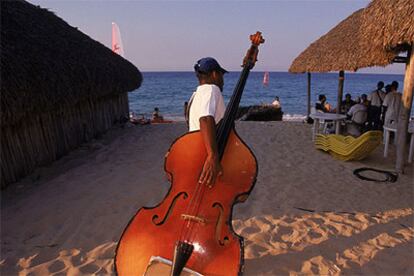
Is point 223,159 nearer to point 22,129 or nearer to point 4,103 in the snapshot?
point 4,103

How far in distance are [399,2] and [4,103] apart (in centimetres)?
607

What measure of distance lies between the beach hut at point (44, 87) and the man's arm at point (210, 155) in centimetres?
365

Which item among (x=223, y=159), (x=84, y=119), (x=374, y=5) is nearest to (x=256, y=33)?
(x=223, y=159)

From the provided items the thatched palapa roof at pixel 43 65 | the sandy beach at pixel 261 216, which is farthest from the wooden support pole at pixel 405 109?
the thatched palapa roof at pixel 43 65

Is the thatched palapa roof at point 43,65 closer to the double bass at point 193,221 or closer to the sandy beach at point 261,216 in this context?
the sandy beach at point 261,216

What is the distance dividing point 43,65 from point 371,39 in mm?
5926

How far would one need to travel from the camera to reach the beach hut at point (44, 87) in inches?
176

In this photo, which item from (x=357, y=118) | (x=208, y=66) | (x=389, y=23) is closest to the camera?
(x=208, y=66)

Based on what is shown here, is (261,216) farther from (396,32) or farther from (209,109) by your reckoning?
(396,32)

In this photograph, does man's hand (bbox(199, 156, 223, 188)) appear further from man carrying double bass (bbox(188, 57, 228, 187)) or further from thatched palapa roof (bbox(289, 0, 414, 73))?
thatched palapa roof (bbox(289, 0, 414, 73))

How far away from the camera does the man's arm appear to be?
1.73m

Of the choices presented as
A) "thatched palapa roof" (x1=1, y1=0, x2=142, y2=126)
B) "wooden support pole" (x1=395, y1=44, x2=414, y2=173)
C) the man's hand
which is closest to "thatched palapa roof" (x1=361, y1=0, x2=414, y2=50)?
"wooden support pole" (x1=395, y1=44, x2=414, y2=173)

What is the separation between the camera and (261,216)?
143 inches

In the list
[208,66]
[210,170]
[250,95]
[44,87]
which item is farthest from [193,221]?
[250,95]
